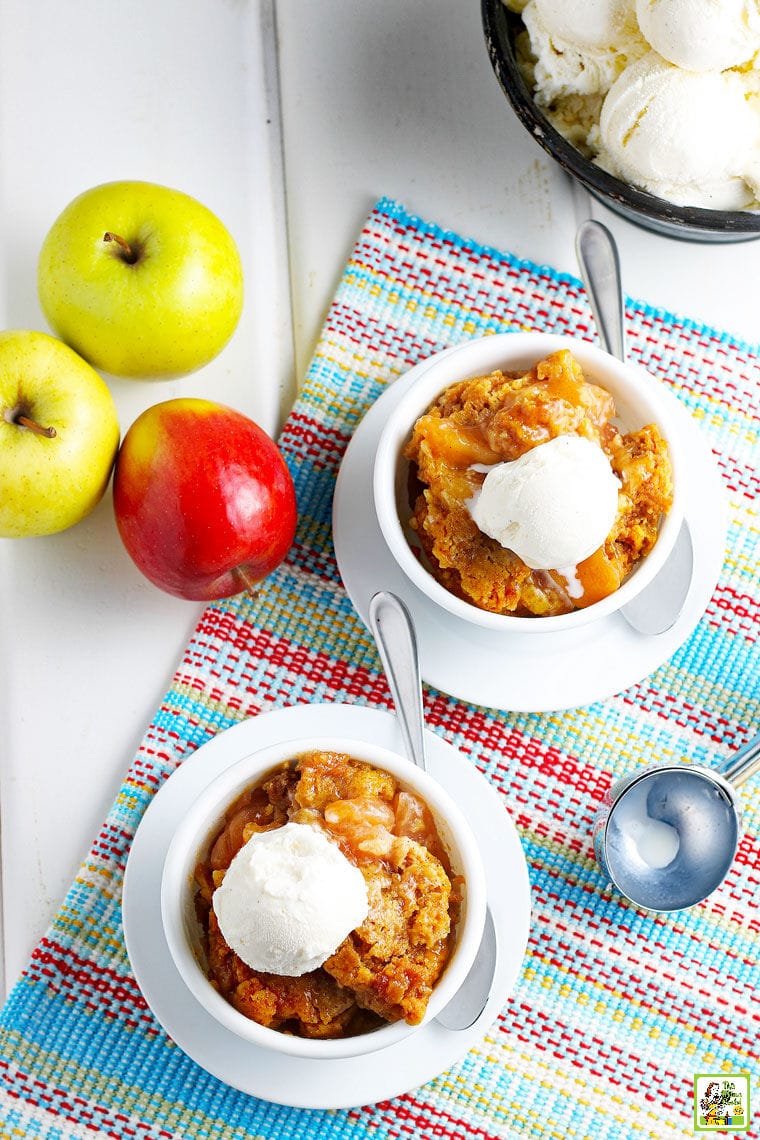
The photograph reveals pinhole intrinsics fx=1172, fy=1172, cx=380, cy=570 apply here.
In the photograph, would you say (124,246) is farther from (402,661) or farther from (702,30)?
(702,30)

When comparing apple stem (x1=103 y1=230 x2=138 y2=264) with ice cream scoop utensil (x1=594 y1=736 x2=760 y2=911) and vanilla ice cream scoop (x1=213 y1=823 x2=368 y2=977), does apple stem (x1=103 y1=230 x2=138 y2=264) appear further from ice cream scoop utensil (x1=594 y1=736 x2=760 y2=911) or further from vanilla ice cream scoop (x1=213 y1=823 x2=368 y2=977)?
ice cream scoop utensil (x1=594 y1=736 x2=760 y2=911)

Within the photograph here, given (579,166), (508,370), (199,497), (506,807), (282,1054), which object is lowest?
(282,1054)

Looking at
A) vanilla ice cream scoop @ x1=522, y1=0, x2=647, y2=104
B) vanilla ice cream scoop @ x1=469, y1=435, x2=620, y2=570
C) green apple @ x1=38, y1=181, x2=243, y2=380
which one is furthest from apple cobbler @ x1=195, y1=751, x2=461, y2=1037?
vanilla ice cream scoop @ x1=522, y1=0, x2=647, y2=104

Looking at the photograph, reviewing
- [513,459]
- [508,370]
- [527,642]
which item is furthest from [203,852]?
[508,370]

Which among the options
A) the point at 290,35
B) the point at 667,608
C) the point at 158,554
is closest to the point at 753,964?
the point at 667,608

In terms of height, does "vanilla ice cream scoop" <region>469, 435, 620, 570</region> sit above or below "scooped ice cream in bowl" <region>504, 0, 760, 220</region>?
below

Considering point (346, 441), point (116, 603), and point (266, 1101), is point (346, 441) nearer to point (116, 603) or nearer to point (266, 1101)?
point (116, 603)
